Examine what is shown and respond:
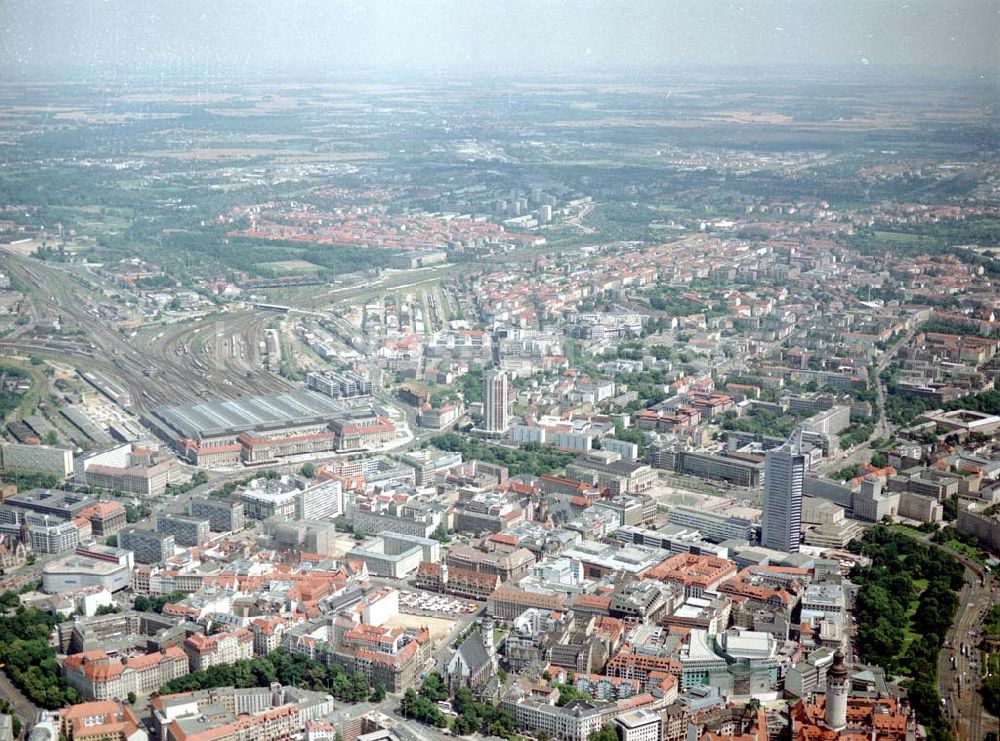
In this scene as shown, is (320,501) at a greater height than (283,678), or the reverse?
(320,501)

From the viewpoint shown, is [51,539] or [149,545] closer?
[149,545]

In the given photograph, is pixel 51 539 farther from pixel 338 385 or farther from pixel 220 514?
pixel 338 385

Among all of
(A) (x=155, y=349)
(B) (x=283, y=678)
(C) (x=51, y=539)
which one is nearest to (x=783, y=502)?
(B) (x=283, y=678)

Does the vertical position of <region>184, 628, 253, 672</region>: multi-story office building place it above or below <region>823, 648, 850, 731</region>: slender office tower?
below

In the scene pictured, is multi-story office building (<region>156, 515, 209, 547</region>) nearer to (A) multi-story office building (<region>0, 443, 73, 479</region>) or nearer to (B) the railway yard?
(A) multi-story office building (<region>0, 443, 73, 479</region>)

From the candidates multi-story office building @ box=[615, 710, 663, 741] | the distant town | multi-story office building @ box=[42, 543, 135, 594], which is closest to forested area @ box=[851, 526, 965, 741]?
the distant town
